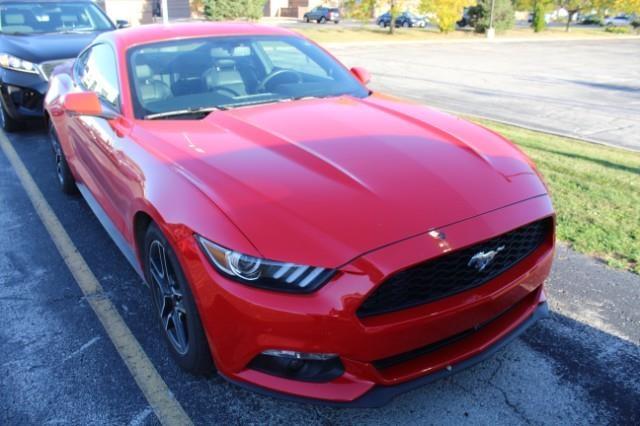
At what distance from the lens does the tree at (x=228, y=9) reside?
32.9m

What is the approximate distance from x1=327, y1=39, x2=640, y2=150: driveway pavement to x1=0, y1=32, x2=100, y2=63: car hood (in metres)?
6.33

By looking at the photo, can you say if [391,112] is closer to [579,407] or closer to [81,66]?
[579,407]

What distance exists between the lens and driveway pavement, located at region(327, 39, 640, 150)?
377 inches

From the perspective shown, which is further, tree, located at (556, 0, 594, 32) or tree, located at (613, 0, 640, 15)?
tree, located at (556, 0, 594, 32)

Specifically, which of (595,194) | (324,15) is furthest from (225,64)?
(324,15)

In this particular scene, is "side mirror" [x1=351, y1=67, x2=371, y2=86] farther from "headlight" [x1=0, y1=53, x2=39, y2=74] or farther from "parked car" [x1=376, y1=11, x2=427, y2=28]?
"parked car" [x1=376, y1=11, x2=427, y2=28]

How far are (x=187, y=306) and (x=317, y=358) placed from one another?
2.19 ft

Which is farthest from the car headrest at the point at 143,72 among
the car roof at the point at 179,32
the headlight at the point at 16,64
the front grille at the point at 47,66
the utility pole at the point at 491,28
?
the utility pole at the point at 491,28

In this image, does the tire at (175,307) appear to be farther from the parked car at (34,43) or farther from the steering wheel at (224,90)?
the parked car at (34,43)

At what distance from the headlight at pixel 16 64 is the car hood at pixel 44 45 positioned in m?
0.05

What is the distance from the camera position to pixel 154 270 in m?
2.86

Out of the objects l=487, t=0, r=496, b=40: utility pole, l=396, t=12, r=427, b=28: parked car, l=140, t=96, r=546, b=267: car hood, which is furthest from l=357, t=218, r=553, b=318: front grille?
l=396, t=12, r=427, b=28: parked car

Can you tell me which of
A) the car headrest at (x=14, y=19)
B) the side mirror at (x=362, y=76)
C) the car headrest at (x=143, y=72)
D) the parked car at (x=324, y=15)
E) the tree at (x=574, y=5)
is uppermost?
the tree at (x=574, y=5)

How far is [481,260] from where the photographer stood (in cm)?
230
